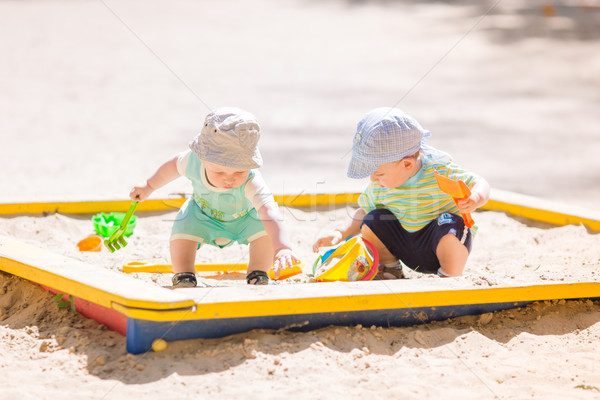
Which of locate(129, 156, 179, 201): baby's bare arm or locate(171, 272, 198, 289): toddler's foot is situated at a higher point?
locate(129, 156, 179, 201): baby's bare arm

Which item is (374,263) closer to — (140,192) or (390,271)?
(390,271)

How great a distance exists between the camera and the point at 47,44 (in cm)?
1055

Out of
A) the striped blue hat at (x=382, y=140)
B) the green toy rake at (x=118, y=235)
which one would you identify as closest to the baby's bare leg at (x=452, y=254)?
the striped blue hat at (x=382, y=140)

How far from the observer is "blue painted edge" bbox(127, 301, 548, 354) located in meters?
2.25

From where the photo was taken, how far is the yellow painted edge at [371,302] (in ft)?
7.36

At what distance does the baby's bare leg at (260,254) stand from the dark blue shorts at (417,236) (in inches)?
17.0

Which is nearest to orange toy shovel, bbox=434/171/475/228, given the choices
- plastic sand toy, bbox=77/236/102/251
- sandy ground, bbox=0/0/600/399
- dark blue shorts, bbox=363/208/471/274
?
dark blue shorts, bbox=363/208/471/274

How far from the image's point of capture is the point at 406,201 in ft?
10.1

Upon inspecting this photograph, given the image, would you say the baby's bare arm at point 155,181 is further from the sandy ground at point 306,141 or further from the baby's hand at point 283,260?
the baby's hand at point 283,260

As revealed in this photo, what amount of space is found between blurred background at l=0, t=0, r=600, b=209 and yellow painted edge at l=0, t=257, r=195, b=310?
3.70ft

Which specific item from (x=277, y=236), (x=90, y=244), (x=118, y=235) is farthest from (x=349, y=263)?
(x=90, y=244)

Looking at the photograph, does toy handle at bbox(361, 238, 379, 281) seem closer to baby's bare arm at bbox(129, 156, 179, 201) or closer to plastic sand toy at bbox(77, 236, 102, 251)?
baby's bare arm at bbox(129, 156, 179, 201)

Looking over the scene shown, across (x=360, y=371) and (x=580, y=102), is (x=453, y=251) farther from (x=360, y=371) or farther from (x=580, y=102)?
(x=580, y=102)

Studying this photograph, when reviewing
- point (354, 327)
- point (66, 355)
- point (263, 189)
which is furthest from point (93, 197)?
point (354, 327)
